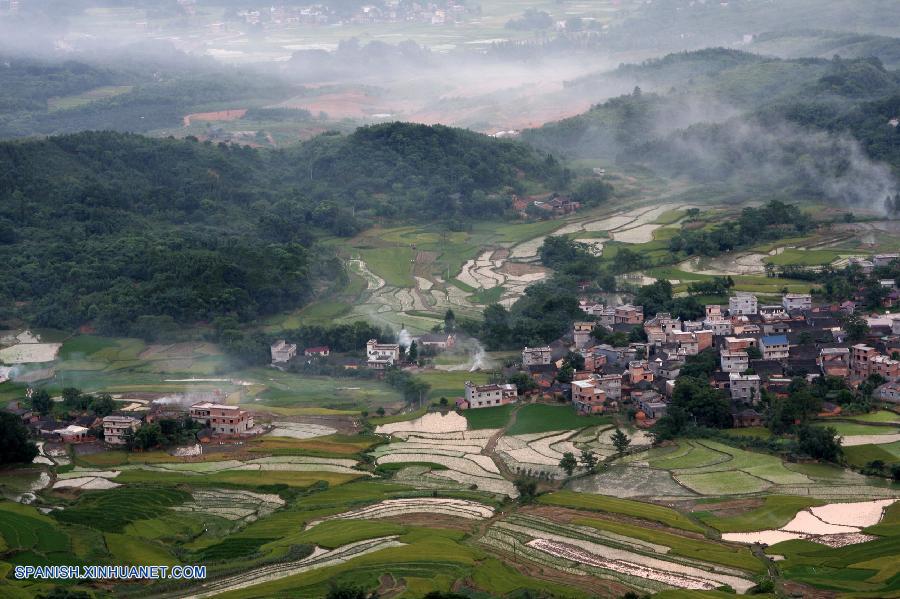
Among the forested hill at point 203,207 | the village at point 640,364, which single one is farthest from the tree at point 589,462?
the forested hill at point 203,207

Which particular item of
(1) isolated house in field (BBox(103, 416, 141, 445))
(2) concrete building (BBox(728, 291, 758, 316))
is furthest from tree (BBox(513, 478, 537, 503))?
(2) concrete building (BBox(728, 291, 758, 316))

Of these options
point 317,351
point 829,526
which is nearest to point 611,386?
point 317,351

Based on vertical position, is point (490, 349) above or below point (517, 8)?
below

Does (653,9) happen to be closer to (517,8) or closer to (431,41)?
(517,8)

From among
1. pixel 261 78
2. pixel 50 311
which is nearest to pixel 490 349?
pixel 50 311

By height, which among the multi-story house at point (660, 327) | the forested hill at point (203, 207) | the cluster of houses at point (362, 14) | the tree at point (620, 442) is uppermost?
the cluster of houses at point (362, 14)

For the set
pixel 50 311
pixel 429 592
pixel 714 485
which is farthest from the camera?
pixel 50 311

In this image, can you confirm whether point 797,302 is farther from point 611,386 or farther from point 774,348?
point 611,386

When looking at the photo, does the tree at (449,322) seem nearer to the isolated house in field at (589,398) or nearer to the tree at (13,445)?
the isolated house in field at (589,398)

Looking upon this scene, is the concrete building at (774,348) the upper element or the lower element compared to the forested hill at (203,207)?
lower
